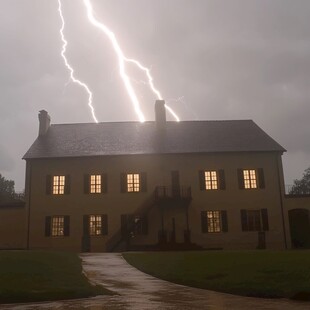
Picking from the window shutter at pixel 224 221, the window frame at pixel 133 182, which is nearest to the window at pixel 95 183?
the window frame at pixel 133 182

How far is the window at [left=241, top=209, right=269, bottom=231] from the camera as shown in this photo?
30.1 meters

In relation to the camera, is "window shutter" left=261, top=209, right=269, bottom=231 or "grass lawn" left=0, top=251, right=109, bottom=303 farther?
"window shutter" left=261, top=209, right=269, bottom=231

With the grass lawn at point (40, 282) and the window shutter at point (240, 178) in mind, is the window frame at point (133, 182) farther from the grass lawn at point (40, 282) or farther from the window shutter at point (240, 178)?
the grass lawn at point (40, 282)

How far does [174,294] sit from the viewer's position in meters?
9.42

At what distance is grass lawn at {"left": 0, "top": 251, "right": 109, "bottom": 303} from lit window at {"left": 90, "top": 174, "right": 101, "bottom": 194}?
15597mm

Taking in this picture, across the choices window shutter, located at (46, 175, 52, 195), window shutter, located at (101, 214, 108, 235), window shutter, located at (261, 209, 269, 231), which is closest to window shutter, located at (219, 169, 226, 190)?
window shutter, located at (261, 209, 269, 231)

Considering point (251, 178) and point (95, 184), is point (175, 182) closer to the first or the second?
point (251, 178)

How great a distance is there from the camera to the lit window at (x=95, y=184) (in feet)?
101

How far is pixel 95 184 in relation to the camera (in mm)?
31031

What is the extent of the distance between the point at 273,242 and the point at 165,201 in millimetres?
8716

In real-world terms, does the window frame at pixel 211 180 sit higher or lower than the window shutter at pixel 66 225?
higher

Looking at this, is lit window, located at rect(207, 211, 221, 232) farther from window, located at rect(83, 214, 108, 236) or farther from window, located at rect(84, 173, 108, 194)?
window, located at rect(84, 173, 108, 194)

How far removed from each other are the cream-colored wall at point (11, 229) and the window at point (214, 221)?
13.6 metres

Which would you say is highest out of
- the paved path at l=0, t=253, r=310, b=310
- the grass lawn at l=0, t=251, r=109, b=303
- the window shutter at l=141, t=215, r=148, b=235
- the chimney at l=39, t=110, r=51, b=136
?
the chimney at l=39, t=110, r=51, b=136
